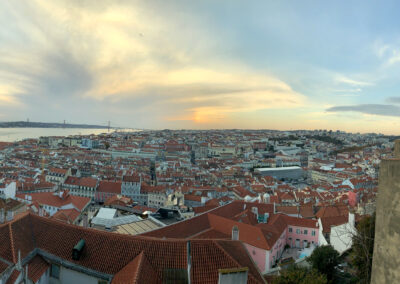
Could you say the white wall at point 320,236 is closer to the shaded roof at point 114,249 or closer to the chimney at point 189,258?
the shaded roof at point 114,249

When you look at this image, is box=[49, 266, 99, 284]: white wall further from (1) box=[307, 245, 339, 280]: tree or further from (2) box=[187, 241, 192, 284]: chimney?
(1) box=[307, 245, 339, 280]: tree

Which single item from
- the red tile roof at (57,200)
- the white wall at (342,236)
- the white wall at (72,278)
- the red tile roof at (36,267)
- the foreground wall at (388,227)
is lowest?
the red tile roof at (57,200)

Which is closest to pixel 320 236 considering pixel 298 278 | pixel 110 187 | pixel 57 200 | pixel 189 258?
pixel 298 278

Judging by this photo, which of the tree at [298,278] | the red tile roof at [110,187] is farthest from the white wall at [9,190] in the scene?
the tree at [298,278]

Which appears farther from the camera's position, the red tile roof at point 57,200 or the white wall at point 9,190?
the red tile roof at point 57,200

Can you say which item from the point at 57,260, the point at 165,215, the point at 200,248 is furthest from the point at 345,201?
the point at 57,260

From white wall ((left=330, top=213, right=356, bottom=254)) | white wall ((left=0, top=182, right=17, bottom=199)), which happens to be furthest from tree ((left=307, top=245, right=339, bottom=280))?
white wall ((left=0, top=182, right=17, bottom=199))

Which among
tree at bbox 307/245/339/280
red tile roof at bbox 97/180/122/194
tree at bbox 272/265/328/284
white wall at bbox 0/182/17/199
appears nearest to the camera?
tree at bbox 272/265/328/284

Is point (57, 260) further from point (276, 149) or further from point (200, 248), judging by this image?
point (276, 149)

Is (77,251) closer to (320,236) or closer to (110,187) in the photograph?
(320,236)
